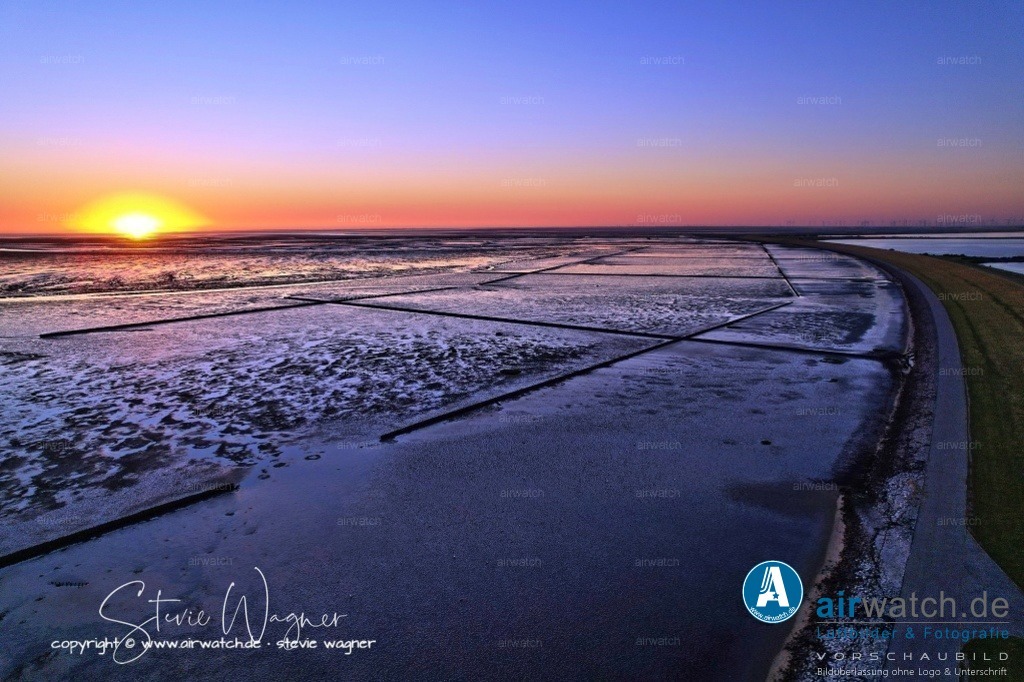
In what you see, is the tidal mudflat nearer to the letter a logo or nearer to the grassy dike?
the letter a logo

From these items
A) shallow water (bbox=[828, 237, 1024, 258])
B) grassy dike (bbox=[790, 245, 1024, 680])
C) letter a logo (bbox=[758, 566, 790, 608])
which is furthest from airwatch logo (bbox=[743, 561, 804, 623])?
shallow water (bbox=[828, 237, 1024, 258])

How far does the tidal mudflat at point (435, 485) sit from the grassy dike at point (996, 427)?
2.27ft

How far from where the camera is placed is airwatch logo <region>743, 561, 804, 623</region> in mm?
2580

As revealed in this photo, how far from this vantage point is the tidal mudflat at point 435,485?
242cm

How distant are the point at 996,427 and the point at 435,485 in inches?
164

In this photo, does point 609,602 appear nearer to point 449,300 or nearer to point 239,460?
point 239,460

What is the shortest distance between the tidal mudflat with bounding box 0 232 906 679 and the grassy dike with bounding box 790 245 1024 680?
691 mm

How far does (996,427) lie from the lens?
4516 millimetres

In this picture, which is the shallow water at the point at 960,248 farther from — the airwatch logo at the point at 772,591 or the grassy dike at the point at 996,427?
the airwatch logo at the point at 772,591
